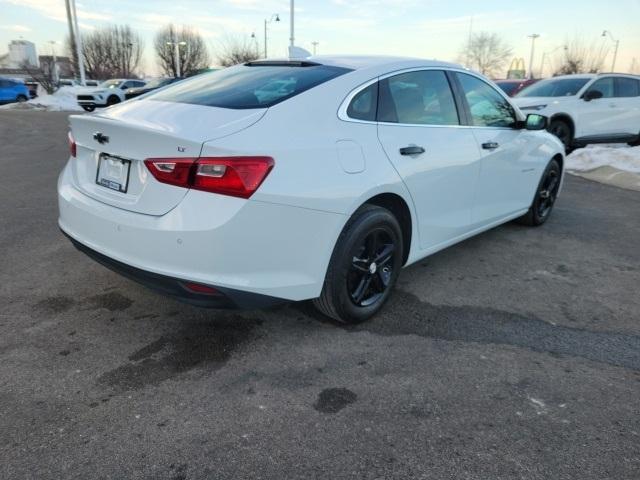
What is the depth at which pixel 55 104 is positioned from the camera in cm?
2711

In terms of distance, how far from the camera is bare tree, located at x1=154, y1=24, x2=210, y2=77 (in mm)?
61750

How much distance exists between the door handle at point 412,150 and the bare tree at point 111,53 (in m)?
66.7

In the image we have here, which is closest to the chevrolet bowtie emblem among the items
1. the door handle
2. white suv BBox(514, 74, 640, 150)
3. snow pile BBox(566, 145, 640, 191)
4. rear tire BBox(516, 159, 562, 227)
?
the door handle

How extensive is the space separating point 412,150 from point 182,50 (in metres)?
65.0

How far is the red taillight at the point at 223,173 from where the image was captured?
2.41m

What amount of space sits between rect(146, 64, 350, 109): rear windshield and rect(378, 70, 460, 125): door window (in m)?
0.34

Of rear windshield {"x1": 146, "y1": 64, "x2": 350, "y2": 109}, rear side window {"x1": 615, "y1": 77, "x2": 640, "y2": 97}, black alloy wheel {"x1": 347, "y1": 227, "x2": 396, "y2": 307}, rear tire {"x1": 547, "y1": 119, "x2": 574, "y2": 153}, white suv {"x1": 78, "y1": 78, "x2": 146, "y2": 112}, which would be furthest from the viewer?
white suv {"x1": 78, "y1": 78, "x2": 146, "y2": 112}

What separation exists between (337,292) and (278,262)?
51 centimetres

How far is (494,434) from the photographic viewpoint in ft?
7.51

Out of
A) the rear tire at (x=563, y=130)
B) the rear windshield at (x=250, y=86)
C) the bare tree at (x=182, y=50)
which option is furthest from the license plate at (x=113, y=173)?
the bare tree at (x=182, y=50)

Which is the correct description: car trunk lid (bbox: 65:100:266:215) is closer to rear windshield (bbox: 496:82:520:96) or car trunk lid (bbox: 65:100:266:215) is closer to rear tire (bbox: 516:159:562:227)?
rear tire (bbox: 516:159:562:227)

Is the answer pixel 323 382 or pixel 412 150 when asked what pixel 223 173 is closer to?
pixel 323 382

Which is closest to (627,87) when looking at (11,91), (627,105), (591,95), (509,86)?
(627,105)

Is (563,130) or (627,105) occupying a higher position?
(627,105)
